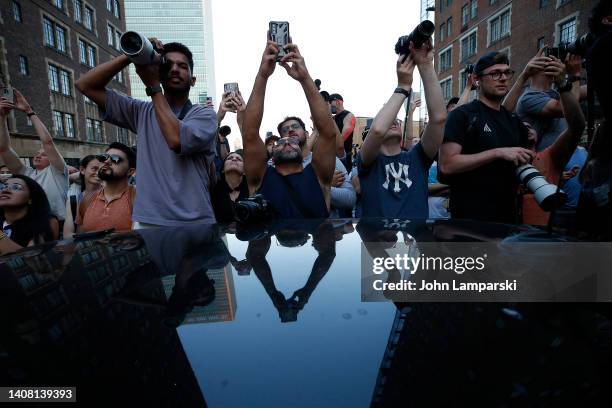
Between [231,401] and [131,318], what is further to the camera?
[131,318]

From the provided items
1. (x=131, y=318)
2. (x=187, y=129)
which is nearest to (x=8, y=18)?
(x=187, y=129)

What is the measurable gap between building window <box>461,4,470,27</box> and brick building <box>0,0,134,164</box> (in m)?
30.4

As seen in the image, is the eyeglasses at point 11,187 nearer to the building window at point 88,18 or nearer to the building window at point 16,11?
the building window at point 16,11

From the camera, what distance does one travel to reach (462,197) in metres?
2.48

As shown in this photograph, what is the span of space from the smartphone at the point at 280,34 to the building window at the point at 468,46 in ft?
103

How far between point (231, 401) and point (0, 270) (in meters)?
0.93

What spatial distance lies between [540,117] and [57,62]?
31.0 metres

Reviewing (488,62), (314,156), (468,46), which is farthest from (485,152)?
(468,46)

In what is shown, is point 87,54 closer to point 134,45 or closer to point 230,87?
point 230,87

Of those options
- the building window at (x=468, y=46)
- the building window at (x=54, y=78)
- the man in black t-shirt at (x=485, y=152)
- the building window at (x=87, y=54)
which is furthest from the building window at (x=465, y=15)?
the man in black t-shirt at (x=485, y=152)

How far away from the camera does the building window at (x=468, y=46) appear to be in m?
28.7

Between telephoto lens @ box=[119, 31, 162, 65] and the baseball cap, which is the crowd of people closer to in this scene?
the baseball cap

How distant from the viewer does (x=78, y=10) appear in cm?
2881

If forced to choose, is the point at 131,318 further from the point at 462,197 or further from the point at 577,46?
the point at 577,46
